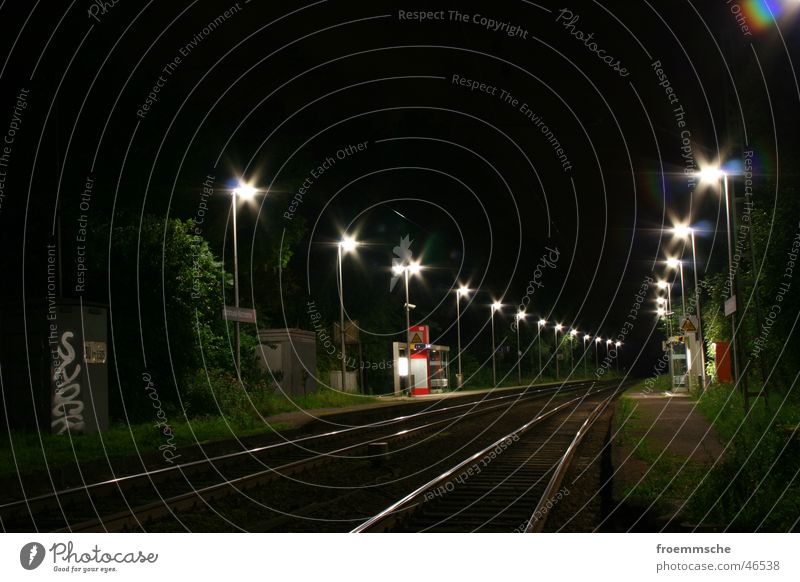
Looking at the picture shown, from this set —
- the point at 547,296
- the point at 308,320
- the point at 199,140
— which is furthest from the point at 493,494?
the point at 547,296

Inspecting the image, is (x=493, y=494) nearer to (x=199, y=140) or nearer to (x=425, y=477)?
(x=425, y=477)

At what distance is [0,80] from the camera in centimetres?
2300

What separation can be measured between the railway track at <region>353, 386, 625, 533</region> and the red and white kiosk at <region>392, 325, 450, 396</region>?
1070 inches

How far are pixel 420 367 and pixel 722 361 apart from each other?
23.5 meters

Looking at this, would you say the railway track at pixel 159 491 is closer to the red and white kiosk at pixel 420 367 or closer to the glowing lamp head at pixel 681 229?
the glowing lamp head at pixel 681 229

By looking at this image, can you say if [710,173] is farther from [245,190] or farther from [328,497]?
[328,497]

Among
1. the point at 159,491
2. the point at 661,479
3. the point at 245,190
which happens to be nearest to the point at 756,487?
the point at 661,479

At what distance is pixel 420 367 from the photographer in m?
58.0

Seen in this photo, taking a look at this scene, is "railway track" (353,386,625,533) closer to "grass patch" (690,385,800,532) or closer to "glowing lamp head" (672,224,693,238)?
"grass patch" (690,385,800,532)

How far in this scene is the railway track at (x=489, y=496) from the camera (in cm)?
1090

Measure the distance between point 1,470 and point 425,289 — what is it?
64647 mm

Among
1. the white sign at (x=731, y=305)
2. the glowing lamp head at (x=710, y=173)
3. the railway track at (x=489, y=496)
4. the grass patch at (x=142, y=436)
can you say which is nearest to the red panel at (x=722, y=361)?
the glowing lamp head at (x=710, y=173)

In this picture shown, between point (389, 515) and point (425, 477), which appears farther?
point (425, 477)

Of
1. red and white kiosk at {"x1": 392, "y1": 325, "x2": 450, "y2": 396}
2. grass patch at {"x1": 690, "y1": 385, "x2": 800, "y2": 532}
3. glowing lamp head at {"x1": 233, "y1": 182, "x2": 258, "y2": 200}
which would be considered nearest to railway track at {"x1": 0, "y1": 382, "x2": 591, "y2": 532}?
grass patch at {"x1": 690, "y1": 385, "x2": 800, "y2": 532}
